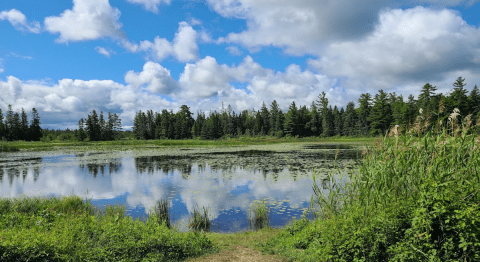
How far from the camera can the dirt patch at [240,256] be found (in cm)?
621

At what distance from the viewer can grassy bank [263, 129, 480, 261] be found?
158 inches

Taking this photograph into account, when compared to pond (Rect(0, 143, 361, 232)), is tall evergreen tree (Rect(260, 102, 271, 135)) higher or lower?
higher

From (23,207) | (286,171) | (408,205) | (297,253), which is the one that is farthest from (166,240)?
(286,171)

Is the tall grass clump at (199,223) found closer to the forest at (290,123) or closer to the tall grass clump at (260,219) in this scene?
the tall grass clump at (260,219)

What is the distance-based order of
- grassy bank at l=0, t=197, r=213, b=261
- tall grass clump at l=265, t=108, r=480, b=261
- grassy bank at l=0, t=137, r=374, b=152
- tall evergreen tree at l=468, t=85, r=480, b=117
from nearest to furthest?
tall grass clump at l=265, t=108, r=480, b=261 < grassy bank at l=0, t=197, r=213, b=261 < grassy bank at l=0, t=137, r=374, b=152 < tall evergreen tree at l=468, t=85, r=480, b=117

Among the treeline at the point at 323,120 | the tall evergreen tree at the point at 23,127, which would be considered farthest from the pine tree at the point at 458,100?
the tall evergreen tree at the point at 23,127

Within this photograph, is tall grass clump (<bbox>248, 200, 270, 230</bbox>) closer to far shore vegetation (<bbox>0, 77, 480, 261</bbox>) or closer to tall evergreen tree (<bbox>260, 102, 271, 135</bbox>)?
far shore vegetation (<bbox>0, 77, 480, 261</bbox>)

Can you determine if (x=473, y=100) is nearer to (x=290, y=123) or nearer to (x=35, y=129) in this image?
(x=290, y=123)

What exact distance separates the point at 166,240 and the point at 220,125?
314ft

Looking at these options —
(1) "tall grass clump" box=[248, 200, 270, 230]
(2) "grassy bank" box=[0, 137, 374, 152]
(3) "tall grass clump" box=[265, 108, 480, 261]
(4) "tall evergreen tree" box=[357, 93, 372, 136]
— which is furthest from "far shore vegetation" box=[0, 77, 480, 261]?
(4) "tall evergreen tree" box=[357, 93, 372, 136]

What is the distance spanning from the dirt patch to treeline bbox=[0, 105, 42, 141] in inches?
4227

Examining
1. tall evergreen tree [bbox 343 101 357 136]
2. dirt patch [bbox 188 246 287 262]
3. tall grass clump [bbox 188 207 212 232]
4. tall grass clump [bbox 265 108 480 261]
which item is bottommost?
tall grass clump [bbox 188 207 212 232]

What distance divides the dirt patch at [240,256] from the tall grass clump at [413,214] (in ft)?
1.27

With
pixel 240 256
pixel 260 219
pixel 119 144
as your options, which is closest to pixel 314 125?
pixel 119 144
